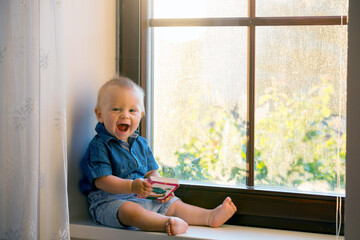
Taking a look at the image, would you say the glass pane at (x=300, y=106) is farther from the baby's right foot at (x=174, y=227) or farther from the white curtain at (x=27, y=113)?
the white curtain at (x=27, y=113)

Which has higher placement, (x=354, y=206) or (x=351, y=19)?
(x=351, y=19)

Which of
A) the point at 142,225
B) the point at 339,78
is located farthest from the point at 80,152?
the point at 339,78

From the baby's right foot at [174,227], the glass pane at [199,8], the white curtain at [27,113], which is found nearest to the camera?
the white curtain at [27,113]

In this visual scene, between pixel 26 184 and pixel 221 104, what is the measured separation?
711 millimetres

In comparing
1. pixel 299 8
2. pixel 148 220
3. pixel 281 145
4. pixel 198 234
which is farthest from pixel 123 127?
pixel 299 8

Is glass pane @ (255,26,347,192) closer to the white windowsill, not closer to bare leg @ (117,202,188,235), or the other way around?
the white windowsill

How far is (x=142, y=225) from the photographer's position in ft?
4.37

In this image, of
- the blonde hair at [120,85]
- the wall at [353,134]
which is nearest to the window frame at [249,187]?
the blonde hair at [120,85]

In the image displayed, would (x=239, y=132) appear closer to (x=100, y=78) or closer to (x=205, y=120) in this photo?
(x=205, y=120)

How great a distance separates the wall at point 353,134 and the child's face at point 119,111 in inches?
28.3

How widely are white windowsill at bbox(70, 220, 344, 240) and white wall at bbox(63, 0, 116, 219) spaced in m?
0.10

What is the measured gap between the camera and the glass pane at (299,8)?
1394 millimetres

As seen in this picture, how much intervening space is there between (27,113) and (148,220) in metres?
0.48

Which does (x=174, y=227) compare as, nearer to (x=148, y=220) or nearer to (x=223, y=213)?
(x=148, y=220)
